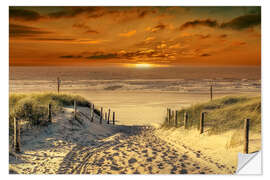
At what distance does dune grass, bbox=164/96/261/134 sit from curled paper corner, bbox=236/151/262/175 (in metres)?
0.96

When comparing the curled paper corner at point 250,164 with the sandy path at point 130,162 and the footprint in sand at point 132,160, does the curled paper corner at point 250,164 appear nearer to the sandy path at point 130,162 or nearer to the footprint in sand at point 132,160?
the sandy path at point 130,162

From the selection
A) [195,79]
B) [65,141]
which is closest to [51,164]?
[65,141]

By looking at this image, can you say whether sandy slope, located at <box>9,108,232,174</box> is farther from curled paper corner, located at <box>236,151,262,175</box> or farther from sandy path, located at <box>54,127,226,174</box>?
curled paper corner, located at <box>236,151,262,175</box>

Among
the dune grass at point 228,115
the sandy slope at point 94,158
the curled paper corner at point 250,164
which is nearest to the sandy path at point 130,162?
the sandy slope at point 94,158

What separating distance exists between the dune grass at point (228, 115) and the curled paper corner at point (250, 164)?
963 mm

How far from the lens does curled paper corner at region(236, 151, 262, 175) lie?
5800mm

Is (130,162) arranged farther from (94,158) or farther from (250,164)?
(250,164)

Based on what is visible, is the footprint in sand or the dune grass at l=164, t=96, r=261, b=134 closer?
the footprint in sand

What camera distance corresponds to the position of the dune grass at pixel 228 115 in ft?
26.1

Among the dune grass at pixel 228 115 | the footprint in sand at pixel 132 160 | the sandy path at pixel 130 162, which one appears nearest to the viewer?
the sandy path at pixel 130 162

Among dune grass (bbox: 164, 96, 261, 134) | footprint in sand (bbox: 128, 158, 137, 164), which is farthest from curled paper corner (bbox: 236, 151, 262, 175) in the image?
footprint in sand (bbox: 128, 158, 137, 164)
